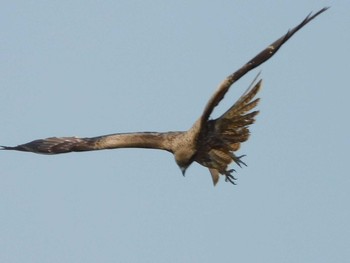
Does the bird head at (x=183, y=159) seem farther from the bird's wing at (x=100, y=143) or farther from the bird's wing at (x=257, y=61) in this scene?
the bird's wing at (x=257, y=61)

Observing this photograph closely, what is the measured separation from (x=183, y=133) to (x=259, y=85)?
1657 mm

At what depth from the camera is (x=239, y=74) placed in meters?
18.5

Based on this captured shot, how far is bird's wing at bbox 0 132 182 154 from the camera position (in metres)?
21.6

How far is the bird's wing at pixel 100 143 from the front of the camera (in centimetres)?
2158

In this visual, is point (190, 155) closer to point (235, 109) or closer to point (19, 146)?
point (235, 109)

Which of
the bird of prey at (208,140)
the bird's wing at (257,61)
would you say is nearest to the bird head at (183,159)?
the bird of prey at (208,140)

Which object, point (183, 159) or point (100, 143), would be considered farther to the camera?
point (100, 143)

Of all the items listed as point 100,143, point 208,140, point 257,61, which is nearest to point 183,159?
point 208,140

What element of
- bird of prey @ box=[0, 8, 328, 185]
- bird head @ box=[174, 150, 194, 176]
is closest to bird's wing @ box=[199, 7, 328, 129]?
bird of prey @ box=[0, 8, 328, 185]

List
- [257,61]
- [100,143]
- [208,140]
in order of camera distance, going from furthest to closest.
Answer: [100,143] → [208,140] → [257,61]

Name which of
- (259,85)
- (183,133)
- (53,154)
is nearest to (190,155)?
(183,133)

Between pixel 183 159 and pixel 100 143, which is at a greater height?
pixel 100 143

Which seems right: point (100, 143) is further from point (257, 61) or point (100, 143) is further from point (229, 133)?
point (257, 61)

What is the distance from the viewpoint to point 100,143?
22.3m
